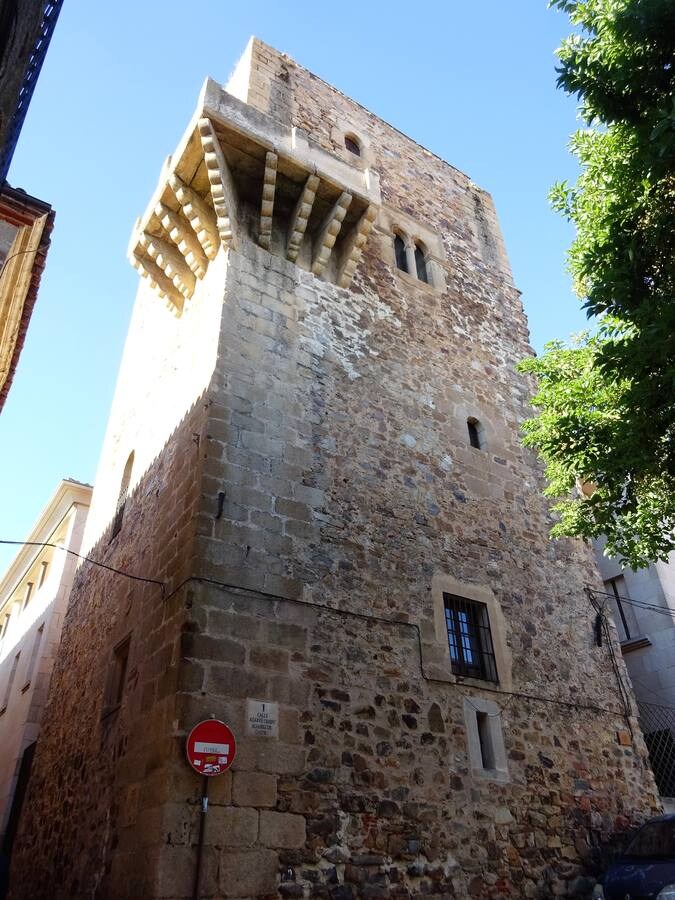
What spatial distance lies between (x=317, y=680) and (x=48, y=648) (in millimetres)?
8477

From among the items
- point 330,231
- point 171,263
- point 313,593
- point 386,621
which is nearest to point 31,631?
point 171,263

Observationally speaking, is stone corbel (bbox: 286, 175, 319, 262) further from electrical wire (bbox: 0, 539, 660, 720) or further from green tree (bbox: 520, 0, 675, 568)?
electrical wire (bbox: 0, 539, 660, 720)

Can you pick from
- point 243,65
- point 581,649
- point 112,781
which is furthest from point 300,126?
point 112,781

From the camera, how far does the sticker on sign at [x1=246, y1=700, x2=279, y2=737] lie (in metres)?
6.27

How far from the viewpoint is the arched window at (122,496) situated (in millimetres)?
10109

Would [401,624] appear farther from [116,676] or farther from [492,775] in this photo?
[116,676]

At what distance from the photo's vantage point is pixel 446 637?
8.18 metres

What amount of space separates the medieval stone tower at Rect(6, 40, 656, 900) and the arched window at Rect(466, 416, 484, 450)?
0.09 m

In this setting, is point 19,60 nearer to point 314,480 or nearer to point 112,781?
point 314,480

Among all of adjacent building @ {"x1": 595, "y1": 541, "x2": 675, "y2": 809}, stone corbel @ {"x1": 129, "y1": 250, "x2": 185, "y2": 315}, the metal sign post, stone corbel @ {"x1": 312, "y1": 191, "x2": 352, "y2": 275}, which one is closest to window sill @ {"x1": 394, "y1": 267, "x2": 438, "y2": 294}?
stone corbel @ {"x1": 312, "y1": 191, "x2": 352, "y2": 275}

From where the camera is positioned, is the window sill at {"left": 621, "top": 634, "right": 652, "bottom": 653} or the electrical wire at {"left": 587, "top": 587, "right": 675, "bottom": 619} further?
the window sill at {"left": 621, "top": 634, "right": 652, "bottom": 653}

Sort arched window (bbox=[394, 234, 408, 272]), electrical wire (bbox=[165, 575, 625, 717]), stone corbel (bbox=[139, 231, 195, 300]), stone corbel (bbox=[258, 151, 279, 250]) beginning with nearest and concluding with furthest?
electrical wire (bbox=[165, 575, 625, 717]) → stone corbel (bbox=[258, 151, 279, 250]) → stone corbel (bbox=[139, 231, 195, 300]) → arched window (bbox=[394, 234, 408, 272])

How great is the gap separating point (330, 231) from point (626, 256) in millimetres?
4581

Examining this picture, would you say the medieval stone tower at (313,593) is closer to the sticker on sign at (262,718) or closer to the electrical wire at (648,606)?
the sticker on sign at (262,718)
